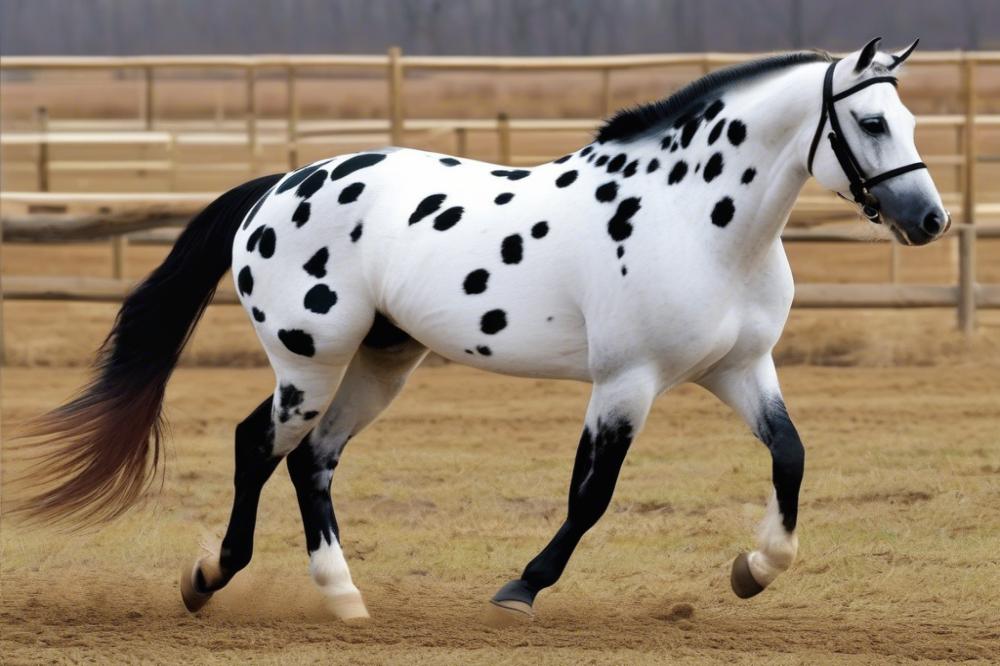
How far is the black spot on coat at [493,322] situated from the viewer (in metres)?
4.25

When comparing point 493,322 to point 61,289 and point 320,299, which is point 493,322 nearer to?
point 320,299

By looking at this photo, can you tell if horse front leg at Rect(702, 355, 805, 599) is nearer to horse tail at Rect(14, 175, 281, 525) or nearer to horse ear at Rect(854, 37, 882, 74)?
horse ear at Rect(854, 37, 882, 74)

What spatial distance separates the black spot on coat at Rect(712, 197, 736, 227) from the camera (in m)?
4.05

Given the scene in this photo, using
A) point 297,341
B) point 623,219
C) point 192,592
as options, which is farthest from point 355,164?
point 192,592

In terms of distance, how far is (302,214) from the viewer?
15.1 feet

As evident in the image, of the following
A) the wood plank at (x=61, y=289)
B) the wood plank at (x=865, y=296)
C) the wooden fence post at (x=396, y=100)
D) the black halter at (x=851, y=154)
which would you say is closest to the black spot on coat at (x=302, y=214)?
the black halter at (x=851, y=154)

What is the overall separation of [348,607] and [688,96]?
1784 mm

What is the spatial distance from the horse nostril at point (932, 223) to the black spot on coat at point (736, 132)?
22.4 inches

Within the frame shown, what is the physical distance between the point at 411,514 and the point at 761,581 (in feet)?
6.90

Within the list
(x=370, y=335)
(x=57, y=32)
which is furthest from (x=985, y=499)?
(x=57, y=32)

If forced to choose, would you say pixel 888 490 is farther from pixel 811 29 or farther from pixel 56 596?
pixel 811 29

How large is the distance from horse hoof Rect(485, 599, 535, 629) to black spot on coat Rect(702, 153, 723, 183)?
1.27 meters

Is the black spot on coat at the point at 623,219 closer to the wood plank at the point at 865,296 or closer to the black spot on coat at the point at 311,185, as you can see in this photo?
the black spot on coat at the point at 311,185

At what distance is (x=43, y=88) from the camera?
117ft
